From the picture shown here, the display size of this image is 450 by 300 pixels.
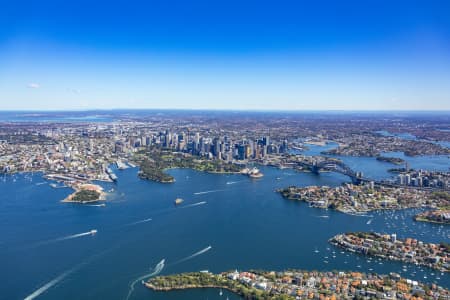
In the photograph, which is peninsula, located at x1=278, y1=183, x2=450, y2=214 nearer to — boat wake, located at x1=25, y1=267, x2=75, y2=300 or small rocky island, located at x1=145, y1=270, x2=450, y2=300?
small rocky island, located at x1=145, y1=270, x2=450, y2=300

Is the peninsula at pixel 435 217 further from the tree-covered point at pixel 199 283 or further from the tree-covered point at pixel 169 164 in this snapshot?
the tree-covered point at pixel 169 164

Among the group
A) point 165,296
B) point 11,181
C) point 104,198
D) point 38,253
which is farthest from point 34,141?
point 165,296

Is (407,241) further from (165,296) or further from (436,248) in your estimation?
(165,296)

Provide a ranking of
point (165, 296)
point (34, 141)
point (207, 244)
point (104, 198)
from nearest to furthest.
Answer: point (165, 296)
point (207, 244)
point (104, 198)
point (34, 141)

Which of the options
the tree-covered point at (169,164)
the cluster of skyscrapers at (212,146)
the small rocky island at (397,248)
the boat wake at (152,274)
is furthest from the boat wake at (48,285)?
the cluster of skyscrapers at (212,146)

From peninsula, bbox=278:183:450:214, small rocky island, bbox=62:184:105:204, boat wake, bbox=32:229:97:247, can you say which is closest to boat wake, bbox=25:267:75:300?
boat wake, bbox=32:229:97:247

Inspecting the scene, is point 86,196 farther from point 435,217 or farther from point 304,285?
point 435,217
